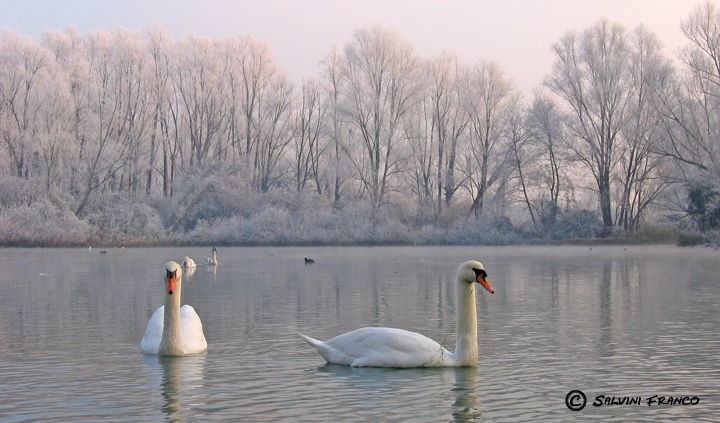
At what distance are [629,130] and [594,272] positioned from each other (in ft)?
80.3

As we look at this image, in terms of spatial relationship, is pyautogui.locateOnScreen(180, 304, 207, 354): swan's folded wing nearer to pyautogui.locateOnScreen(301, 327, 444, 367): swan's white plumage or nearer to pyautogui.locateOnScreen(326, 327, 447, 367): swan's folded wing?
pyautogui.locateOnScreen(301, 327, 444, 367): swan's white plumage

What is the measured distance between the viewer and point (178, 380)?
7.79 metres

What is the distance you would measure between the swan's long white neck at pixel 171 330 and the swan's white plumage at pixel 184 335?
136 mm

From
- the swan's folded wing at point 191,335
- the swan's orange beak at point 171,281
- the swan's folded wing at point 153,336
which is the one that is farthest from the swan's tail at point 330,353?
the swan's folded wing at point 153,336

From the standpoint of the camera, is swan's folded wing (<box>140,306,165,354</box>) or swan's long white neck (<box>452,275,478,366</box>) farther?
swan's folded wing (<box>140,306,165,354</box>)

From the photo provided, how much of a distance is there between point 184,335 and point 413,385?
Result: 3031mm

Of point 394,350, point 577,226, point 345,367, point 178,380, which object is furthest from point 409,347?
point 577,226

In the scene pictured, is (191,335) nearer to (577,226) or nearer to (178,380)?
(178,380)

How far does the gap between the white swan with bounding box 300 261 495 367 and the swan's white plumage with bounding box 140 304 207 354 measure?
152cm

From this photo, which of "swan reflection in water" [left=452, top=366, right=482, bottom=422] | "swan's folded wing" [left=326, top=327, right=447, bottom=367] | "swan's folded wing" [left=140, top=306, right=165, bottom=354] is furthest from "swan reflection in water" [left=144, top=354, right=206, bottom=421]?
"swan reflection in water" [left=452, top=366, right=482, bottom=422]

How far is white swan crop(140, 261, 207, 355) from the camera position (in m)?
8.99

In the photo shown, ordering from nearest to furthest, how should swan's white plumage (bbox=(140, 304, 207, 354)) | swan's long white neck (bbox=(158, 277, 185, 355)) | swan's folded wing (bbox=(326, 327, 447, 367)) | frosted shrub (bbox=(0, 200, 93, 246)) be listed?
swan's folded wing (bbox=(326, 327, 447, 367))
swan's long white neck (bbox=(158, 277, 185, 355))
swan's white plumage (bbox=(140, 304, 207, 354))
frosted shrub (bbox=(0, 200, 93, 246))

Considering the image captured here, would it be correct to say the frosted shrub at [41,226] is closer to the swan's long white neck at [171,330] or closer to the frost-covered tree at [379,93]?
the frost-covered tree at [379,93]

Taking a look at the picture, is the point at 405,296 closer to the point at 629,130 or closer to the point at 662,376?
the point at 662,376
